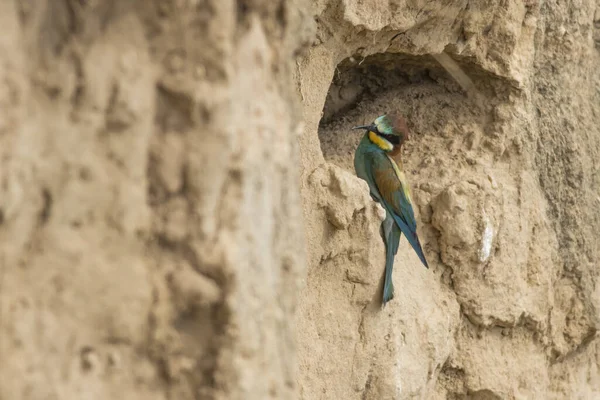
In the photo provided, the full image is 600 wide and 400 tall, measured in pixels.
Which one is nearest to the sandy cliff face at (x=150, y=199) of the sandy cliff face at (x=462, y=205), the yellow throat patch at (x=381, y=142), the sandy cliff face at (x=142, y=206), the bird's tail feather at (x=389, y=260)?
the sandy cliff face at (x=142, y=206)

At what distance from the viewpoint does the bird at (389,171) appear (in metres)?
3.00

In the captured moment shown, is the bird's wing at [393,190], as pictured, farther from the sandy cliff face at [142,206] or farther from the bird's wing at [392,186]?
the sandy cliff face at [142,206]

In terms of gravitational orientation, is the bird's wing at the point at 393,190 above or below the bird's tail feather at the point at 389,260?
above

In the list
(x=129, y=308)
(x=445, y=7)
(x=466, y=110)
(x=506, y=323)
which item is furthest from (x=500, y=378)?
(x=129, y=308)

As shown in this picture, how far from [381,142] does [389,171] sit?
106mm

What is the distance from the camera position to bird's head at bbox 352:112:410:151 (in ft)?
10.0

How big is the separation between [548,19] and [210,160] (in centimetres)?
255

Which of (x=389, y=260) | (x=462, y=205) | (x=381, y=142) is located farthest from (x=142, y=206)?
(x=462, y=205)

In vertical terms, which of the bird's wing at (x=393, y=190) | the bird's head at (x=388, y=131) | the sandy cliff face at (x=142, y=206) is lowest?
the sandy cliff face at (x=142, y=206)

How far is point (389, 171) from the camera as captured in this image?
10.1 ft

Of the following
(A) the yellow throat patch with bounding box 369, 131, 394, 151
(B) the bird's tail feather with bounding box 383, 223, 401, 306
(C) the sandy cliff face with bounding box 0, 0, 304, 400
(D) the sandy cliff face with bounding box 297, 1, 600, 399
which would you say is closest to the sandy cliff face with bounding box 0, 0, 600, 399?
(C) the sandy cliff face with bounding box 0, 0, 304, 400

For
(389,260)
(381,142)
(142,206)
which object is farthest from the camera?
(381,142)

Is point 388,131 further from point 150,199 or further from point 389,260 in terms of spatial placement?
point 150,199

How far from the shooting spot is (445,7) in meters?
3.04
